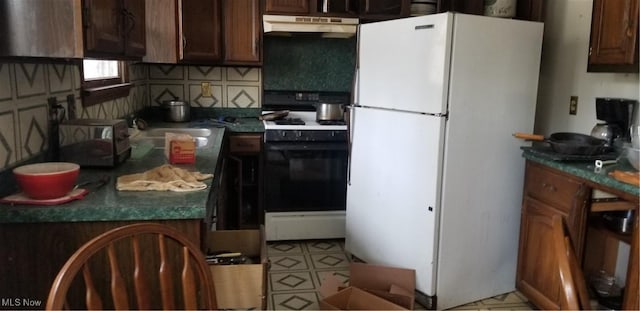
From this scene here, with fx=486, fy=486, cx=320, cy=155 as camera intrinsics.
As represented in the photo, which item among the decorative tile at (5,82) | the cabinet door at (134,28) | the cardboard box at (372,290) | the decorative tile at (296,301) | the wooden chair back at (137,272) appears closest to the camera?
the wooden chair back at (137,272)

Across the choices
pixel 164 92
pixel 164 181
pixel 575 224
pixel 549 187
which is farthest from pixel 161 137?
pixel 575 224

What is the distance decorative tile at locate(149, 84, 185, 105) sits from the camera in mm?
3792

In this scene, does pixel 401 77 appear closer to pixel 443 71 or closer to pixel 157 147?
pixel 443 71

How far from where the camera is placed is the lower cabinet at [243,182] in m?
3.38

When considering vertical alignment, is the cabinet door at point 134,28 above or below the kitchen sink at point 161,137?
above

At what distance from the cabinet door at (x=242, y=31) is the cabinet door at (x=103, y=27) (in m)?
1.79

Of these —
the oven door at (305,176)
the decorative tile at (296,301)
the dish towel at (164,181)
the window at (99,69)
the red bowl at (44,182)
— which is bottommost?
the decorative tile at (296,301)

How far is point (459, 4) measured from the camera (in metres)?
3.51

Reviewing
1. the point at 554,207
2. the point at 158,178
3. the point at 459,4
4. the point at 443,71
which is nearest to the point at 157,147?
the point at 158,178

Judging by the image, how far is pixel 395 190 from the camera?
2.72m

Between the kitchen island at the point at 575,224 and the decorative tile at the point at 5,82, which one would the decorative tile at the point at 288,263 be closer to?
the kitchen island at the point at 575,224

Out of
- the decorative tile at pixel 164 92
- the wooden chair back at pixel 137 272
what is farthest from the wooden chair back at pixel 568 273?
the decorative tile at pixel 164 92

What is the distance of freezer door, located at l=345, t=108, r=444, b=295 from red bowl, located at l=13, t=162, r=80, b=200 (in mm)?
1623

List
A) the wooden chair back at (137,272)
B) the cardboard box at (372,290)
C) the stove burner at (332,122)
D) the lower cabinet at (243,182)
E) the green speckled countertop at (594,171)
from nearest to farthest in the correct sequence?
the wooden chair back at (137,272) < the green speckled countertop at (594,171) < the cardboard box at (372,290) < the lower cabinet at (243,182) < the stove burner at (332,122)
